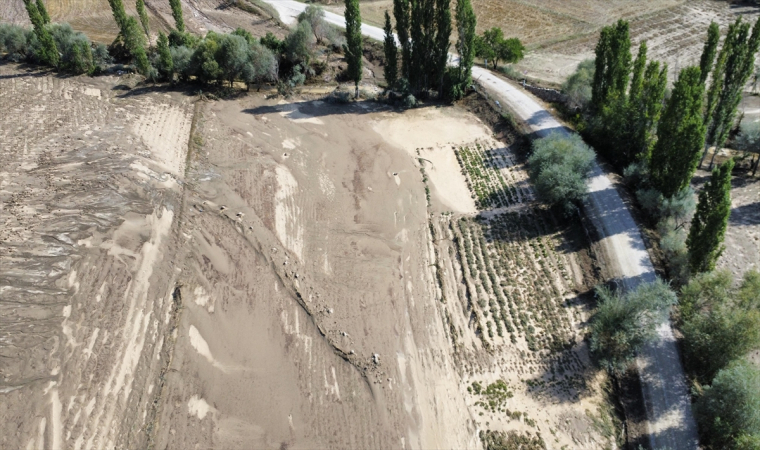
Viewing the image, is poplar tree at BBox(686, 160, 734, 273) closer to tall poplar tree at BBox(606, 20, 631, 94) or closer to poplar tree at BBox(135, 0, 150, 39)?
tall poplar tree at BBox(606, 20, 631, 94)

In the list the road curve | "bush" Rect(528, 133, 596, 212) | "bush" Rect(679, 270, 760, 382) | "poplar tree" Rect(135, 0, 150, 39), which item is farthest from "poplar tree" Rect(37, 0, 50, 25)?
"bush" Rect(679, 270, 760, 382)

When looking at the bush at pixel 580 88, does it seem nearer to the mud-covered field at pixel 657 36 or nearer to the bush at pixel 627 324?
the mud-covered field at pixel 657 36

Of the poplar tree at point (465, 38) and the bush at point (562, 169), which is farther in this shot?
the poplar tree at point (465, 38)

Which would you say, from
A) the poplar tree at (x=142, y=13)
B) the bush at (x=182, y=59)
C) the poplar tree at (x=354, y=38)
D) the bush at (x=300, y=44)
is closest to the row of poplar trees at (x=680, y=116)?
the poplar tree at (x=354, y=38)

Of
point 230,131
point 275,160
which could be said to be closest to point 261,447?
point 275,160

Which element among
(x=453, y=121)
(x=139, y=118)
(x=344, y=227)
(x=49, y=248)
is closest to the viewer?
(x=49, y=248)

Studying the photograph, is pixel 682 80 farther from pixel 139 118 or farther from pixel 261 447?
pixel 139 118

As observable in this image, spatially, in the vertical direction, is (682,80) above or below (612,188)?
above
